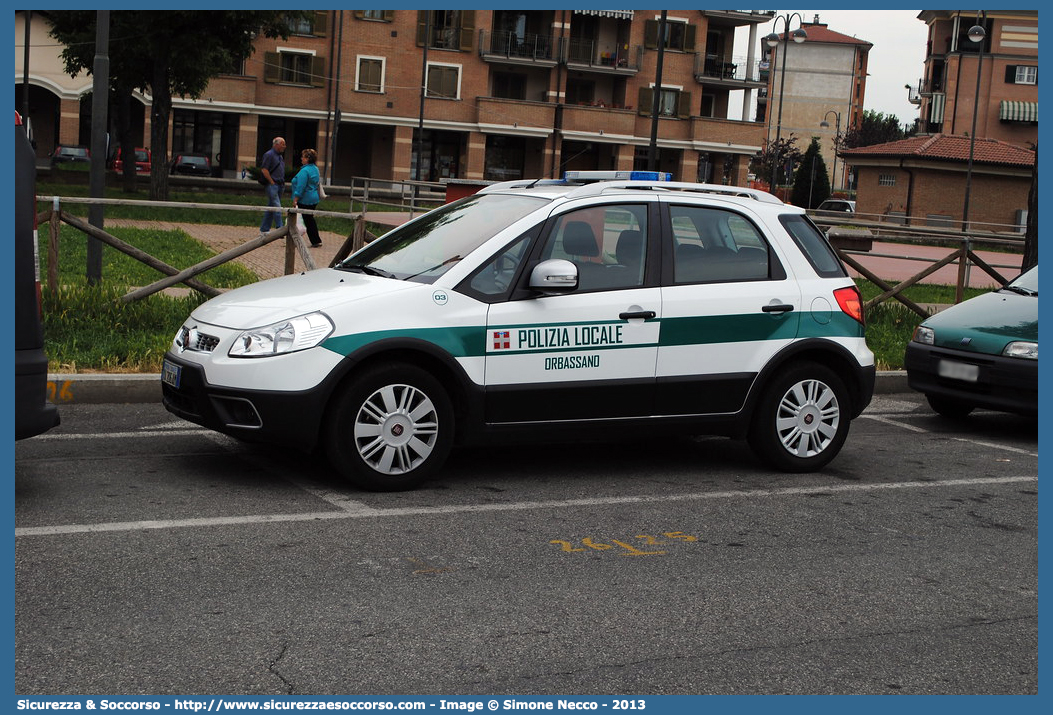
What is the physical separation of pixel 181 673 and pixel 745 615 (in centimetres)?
214

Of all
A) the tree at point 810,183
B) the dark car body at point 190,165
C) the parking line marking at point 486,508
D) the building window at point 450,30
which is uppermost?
the building window at point 450,30

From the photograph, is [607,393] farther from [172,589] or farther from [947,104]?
[947,104]

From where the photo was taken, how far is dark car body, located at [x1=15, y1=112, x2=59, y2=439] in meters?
5.94

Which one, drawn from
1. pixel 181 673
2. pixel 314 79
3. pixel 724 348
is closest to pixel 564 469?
pixel 724 348

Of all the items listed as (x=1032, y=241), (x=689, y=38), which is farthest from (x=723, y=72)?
(x=1032, y=241)

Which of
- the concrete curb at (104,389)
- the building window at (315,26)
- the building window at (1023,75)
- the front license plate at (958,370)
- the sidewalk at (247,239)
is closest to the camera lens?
the concrete curb at (104,389)

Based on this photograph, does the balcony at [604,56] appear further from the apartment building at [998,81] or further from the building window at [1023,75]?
the building window at [1023,75]

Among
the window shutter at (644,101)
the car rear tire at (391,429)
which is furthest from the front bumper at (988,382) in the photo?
the window shutter at (644,101)

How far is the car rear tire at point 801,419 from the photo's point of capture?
7734 millimetres

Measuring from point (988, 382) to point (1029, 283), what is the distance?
5.58ft

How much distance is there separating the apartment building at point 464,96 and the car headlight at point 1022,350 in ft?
170

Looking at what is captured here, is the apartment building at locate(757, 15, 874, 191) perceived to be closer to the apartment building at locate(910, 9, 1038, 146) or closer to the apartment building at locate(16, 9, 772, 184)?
the apartment building at locate(910, 9, 1038, 146)

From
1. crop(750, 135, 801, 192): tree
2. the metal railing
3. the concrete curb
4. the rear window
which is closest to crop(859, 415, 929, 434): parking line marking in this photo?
the rear window

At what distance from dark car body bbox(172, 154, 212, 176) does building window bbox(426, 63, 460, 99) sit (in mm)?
11525
